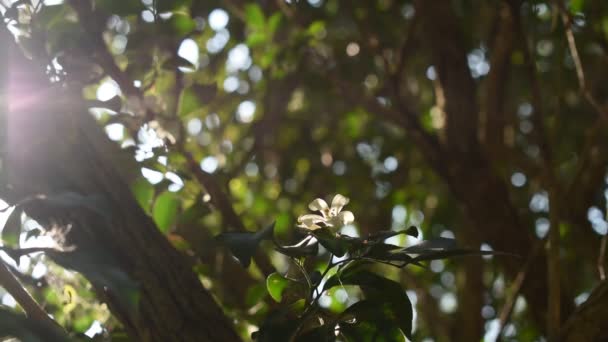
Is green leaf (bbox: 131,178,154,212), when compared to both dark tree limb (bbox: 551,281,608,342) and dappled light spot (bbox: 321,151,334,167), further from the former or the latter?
dappled light spot (bbox: 321,151,334,167)

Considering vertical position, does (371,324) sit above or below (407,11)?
above

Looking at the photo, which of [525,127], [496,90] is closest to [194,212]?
[496,90]

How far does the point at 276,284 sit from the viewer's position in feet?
2.89

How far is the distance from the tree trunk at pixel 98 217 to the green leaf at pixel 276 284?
10 cm

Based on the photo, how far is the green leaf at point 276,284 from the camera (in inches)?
34.0

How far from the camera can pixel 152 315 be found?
0.92m

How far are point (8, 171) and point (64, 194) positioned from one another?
132 mm

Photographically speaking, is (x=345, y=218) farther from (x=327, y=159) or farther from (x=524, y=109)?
(x=524, y=109)

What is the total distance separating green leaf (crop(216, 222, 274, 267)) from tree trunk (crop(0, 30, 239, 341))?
0.48ft

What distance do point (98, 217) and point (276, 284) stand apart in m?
0.23

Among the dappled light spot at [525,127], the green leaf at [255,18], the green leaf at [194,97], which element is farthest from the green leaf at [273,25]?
the dappled light spot at [525,127]

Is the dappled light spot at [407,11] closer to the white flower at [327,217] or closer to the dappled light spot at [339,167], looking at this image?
the dappled light spot at [339,167]

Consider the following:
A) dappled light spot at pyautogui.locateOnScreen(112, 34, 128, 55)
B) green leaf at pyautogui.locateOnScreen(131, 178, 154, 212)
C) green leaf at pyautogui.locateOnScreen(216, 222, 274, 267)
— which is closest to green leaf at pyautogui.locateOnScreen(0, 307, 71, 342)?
green leaf at pyautogui.locateOnScreen(216, 222, 274, 267)

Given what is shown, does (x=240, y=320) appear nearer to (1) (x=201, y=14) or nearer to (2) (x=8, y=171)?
(2) (x=8, y=171)
